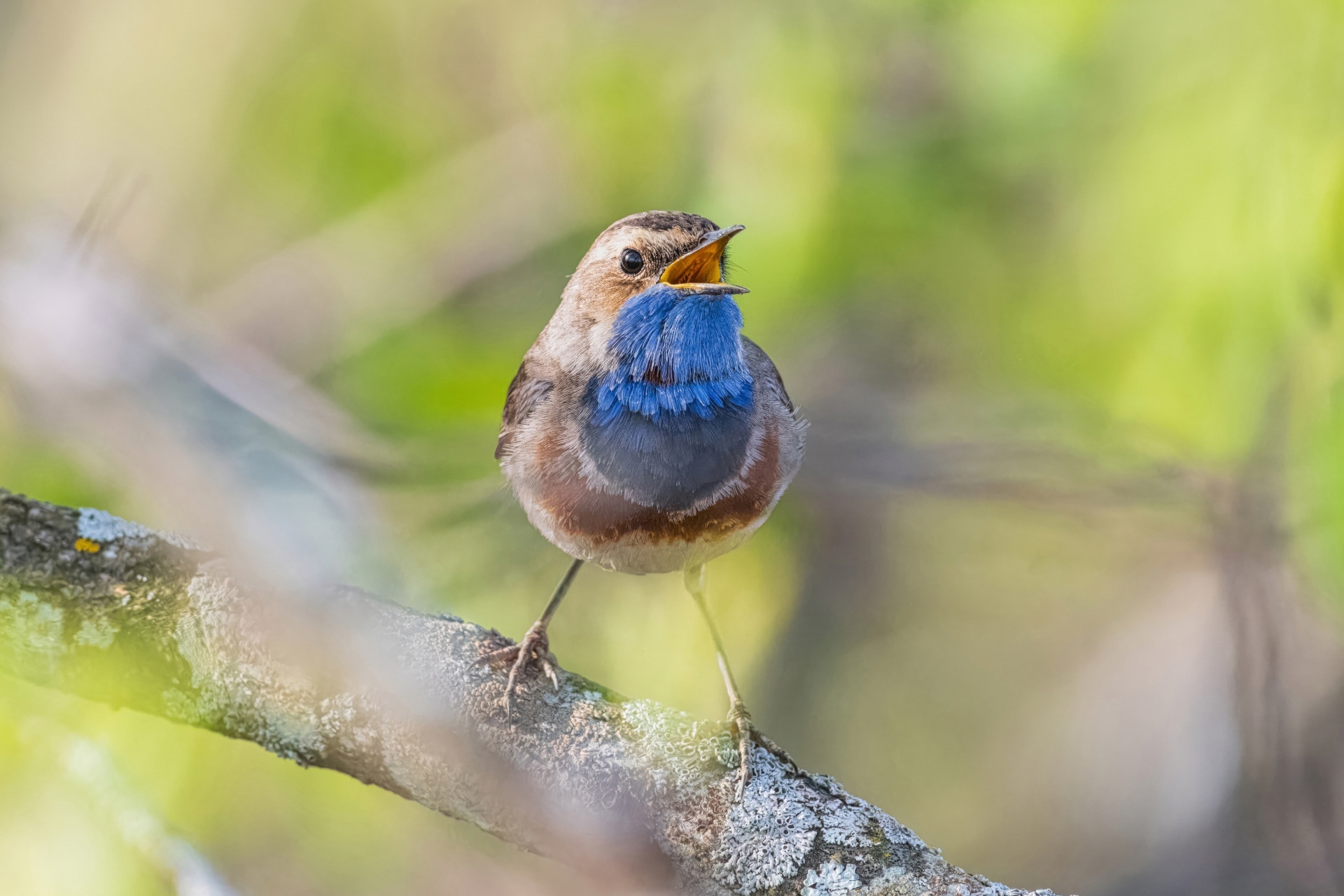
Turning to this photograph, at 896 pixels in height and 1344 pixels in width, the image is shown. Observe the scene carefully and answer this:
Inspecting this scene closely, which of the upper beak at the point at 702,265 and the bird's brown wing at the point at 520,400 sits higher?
the upper beak at the point at 702,265

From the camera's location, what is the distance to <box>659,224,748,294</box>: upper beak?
3.38 m

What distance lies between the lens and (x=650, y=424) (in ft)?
10.9

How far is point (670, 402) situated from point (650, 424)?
0.09 m

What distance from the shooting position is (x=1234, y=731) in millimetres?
4562

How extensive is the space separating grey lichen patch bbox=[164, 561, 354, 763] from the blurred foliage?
47 cm

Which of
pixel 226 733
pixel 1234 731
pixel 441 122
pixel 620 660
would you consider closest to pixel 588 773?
pixel 226 733

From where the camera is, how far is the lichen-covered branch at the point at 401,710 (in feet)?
7.79

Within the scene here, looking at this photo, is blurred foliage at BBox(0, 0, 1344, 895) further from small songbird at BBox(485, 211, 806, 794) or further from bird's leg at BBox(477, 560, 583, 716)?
small songbird at BBox(485, 211, 806, 794)

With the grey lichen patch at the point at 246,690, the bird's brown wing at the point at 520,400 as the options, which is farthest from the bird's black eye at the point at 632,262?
the grey lichen patch at the point at 246,690

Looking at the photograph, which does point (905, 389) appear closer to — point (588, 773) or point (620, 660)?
point (620, 660)

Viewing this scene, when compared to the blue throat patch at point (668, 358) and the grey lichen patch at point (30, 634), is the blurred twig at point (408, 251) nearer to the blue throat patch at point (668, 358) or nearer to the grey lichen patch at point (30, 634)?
the blue throat patch at point (668, 358)

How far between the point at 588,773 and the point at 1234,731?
10.6 feet

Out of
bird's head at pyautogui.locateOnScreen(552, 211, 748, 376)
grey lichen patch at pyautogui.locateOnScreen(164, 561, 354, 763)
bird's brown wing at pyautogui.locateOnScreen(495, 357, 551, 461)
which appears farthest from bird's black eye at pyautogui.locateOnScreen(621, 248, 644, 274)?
grey lichen patch at pyautogui.locateOnScreen(164, 561, 354, 763)

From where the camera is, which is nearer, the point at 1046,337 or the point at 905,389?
the point at 1046,337
